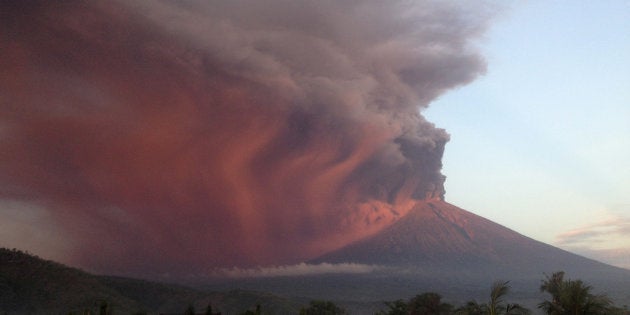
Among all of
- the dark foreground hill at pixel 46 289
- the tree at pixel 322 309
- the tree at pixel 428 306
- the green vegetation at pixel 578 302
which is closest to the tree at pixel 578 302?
the green vegetation at pixel 578 302

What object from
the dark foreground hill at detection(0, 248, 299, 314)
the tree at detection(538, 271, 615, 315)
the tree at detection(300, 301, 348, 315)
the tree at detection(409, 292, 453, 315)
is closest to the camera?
the tree at detection(538, 271, 615, 315)

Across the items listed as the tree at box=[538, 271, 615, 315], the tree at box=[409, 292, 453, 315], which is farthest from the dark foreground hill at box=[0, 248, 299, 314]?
the tree at box=[538, 271, 615, 315]

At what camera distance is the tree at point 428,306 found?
75.6 meters

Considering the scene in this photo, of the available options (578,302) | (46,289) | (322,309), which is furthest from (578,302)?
(46,289)

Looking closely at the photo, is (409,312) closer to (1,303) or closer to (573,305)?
(573,305)

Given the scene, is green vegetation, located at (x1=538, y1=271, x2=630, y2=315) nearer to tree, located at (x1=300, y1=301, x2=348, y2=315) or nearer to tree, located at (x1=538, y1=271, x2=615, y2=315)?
tree, located at (x1=538, y1=271, x2=615, y2=315)

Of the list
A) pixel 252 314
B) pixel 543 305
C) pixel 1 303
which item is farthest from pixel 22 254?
pixel 543 305

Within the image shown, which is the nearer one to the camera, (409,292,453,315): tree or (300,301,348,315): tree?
(409,292,453,315): tree

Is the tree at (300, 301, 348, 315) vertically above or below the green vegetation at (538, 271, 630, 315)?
below

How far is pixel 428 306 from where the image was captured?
76.9 metres

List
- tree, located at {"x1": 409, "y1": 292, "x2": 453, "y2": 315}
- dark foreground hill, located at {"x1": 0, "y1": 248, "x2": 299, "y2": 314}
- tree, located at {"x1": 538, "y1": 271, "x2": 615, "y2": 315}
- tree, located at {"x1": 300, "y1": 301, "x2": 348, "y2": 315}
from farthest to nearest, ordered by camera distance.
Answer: dark foreground hill, located at {"x1": 0, "y1": 248, "x2": 299, "y2": 314}, tree, located at {"x1": 300, "y1": 301, "x2": 348, "y2": 315}, tree, located at {"x1": 409, "y1": 292, "x2": 453, "y2": 315}, tree, located at {"x1": 538, "y1": 271, "x2": 615, "y2": 315}

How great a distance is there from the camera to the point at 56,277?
559 ft

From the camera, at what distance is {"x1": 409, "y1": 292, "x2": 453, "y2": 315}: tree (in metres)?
75.6

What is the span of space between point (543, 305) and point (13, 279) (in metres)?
167
